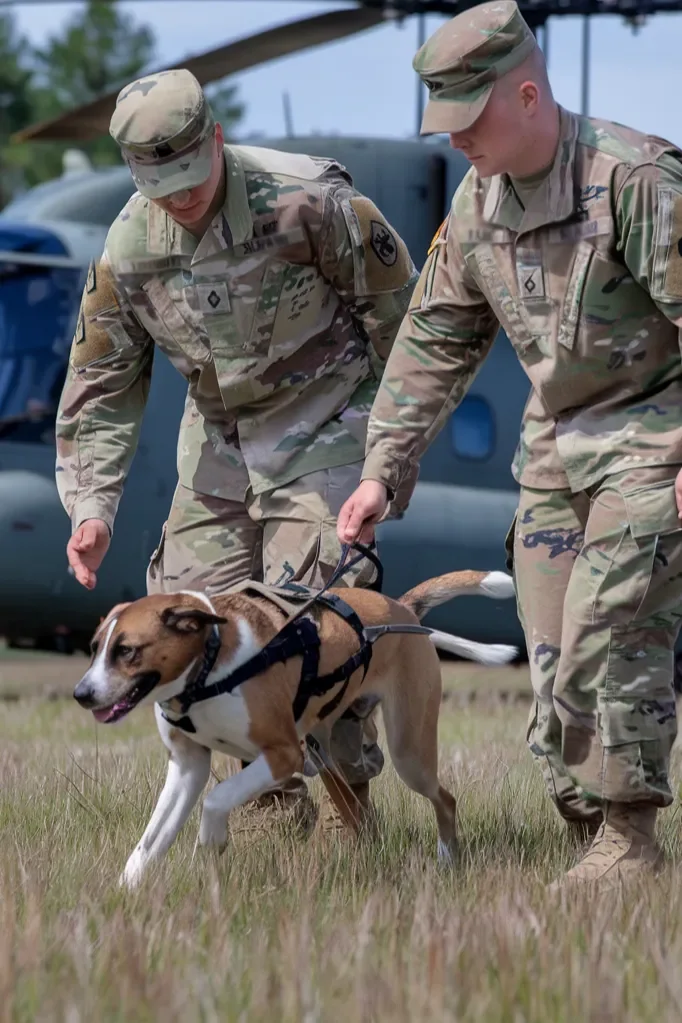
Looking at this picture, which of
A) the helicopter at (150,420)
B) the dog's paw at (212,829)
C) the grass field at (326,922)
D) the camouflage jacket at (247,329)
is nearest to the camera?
the grass field at (326,922)

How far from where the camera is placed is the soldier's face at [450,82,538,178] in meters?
3.69

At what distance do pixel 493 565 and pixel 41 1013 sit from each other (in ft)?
21.4

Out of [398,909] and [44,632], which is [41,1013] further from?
[44,632]

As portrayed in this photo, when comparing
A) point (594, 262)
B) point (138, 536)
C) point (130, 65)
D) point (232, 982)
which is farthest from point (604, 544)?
point (130, 65)

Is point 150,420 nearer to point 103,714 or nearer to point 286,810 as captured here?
point 286,810

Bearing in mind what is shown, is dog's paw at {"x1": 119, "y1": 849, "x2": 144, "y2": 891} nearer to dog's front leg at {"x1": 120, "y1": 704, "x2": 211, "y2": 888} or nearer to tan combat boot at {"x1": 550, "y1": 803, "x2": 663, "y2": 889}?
Result: dog's front leg at {"x1": 120, "y1": 704, "x2": 211, "y2": 888}

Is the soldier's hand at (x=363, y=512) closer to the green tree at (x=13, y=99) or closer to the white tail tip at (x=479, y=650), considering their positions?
the white tail tip at (x=479, y=650)

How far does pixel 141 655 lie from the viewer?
3775 mm

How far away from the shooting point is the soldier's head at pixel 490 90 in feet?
12.0

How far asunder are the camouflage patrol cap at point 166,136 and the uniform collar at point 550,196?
80 cm

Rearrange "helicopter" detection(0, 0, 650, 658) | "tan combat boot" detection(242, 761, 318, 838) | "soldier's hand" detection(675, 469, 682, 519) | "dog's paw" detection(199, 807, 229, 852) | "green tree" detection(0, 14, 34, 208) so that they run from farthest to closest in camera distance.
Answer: "green tree" detection(0, 14, 34, 208)
"helicopter" detection(0, 0, 650, 658)
"tan combat boot" detection(242, 761, 318, 838)
"dog's paw" detection(199, 807, 229, 852)
"soldier's hand" detection(675, 469, 682, 519)

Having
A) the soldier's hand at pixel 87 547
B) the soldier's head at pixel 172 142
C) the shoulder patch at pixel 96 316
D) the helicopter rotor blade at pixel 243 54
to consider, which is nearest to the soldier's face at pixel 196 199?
the soldier's head at pixel 172 142

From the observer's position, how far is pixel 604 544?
149 inches

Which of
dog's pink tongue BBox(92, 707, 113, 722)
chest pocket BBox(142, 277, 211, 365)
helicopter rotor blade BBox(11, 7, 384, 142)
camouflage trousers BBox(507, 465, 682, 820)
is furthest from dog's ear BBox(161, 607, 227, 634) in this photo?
helicopter rotor blade BBox(11, 7, 384, 142)
